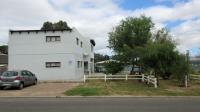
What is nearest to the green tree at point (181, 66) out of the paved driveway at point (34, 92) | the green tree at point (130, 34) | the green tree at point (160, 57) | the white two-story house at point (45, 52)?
the green tree at point (160, 57)

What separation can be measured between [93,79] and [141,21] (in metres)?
10.9

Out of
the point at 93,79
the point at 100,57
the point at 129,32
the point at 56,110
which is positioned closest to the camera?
the point at 56,110

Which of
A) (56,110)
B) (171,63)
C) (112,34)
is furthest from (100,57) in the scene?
(56,110)

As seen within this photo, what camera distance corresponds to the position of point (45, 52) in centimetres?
3512

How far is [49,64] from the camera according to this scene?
3528cm

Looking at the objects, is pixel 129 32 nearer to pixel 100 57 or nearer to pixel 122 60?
pixel 122 60

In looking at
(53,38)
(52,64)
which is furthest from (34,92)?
(53,38)

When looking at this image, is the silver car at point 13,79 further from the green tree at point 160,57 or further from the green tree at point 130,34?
the green tree at point 130,34

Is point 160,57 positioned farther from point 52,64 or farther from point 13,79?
point 52,64

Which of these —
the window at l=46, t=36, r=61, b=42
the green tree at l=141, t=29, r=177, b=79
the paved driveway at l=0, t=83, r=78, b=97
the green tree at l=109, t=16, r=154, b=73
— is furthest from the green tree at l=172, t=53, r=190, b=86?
the window at l=46, t=36, r=61, b=42

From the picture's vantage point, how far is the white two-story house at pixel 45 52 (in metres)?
35.0

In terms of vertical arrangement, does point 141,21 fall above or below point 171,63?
above

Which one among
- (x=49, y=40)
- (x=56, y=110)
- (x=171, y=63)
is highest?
(x=49, y=40)

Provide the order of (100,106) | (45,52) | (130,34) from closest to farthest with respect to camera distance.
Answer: (100,106), (45,52), (130,34)
